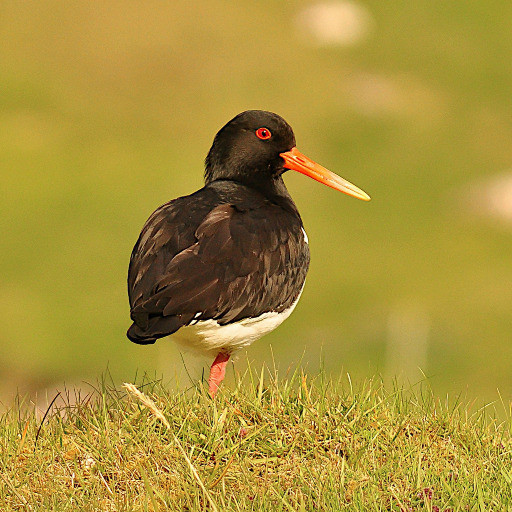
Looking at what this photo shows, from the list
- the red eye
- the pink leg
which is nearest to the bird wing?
the pink leg

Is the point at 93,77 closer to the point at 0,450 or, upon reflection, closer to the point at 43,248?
the point at 43,248

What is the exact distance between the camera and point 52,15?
41688 mm

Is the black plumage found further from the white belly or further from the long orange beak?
the long orange beak

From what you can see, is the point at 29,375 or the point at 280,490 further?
the point at 29,375

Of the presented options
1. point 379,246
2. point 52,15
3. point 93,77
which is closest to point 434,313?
point 379,246

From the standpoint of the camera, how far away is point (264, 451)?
4.83m

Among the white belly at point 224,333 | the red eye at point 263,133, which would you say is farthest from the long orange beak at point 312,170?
the white belly at point 224,333

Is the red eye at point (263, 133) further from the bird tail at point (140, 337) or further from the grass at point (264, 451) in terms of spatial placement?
the bird tail at point (140, 337)

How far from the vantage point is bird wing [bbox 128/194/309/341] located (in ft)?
17.5

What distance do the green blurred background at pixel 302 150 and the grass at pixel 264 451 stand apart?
56.9 ft

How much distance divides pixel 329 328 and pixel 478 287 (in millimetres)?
5182

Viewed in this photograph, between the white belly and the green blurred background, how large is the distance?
16.7 meters

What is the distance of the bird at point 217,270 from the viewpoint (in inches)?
211

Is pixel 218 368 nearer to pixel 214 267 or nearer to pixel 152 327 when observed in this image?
pixel 214 267
